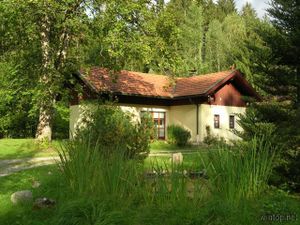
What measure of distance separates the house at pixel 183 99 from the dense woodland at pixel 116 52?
10.6 ft

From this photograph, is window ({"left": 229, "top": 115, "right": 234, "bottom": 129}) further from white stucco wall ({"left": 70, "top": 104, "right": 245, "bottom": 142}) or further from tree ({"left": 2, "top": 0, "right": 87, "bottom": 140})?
tree ({"left": 2, "top": 0, "right": 87, "bottom": 140})

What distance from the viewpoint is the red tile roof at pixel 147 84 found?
88.3ft

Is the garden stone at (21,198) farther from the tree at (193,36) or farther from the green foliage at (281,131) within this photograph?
the tree at (193,36)

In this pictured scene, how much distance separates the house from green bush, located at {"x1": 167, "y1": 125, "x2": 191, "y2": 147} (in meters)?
1.47

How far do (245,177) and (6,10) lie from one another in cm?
1491

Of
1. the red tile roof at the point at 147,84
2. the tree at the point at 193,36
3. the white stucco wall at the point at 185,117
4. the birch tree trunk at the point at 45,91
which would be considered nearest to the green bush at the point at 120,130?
the birch tree trunk at the point at 45,91

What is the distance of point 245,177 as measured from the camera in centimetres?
638

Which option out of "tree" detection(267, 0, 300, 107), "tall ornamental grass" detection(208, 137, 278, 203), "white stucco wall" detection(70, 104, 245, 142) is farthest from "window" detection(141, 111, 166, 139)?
"tall ornamental grass" detection(208, 137, 278, 203)

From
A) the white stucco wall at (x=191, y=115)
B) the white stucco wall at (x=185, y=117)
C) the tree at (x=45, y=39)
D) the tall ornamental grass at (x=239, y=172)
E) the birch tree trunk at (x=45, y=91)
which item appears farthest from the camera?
the white stucco wall at (x=185, y=117)

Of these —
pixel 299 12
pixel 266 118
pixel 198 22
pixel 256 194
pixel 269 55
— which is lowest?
pixel 256 194

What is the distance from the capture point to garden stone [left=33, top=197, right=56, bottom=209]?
283 inches

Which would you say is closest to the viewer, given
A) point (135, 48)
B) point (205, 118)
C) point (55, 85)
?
point (135, 48)

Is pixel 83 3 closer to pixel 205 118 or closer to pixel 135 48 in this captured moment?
pixel 135 48

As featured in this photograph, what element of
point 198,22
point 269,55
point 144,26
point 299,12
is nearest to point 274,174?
point 269,55
